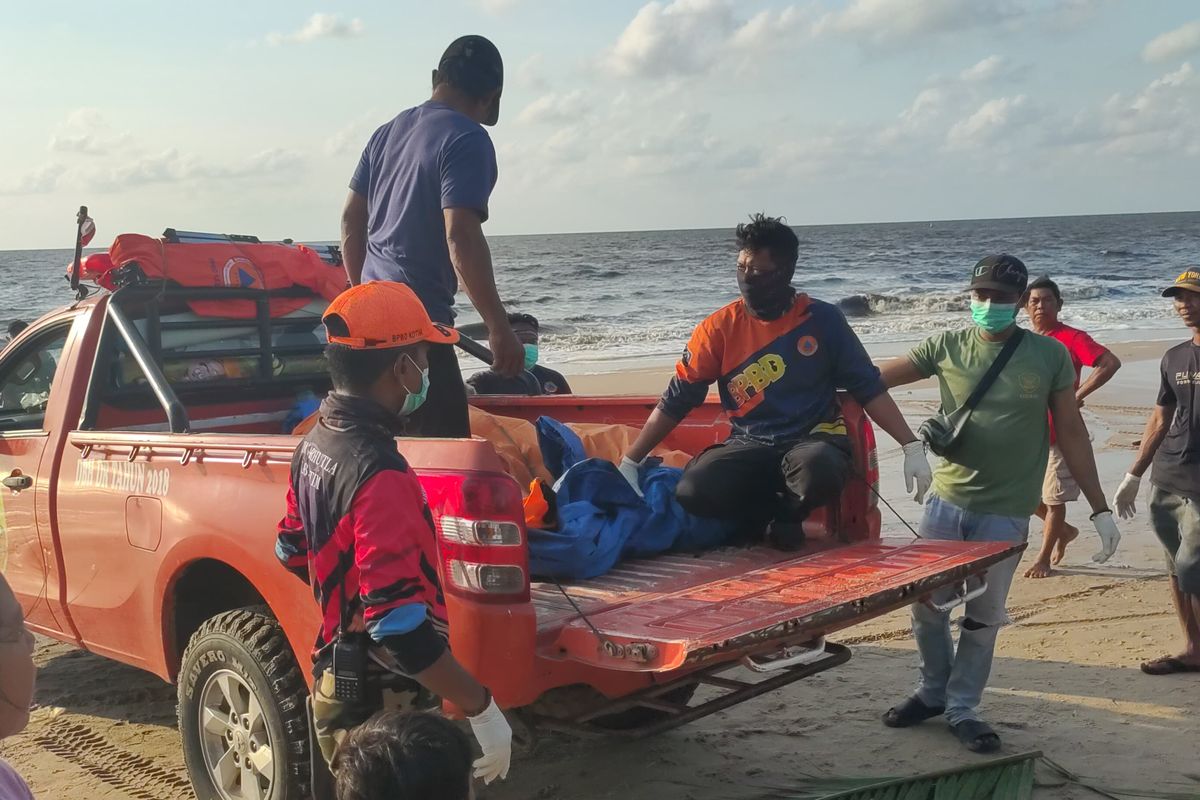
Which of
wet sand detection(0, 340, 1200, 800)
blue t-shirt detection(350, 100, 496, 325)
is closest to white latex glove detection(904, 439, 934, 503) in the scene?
wet sand detection(0, 340, 1200, 800)

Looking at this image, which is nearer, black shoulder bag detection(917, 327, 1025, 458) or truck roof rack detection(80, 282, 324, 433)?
truck roof rack detection(80, 282, 324, 433)

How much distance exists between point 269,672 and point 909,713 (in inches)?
101

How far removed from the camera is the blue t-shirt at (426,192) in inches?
158

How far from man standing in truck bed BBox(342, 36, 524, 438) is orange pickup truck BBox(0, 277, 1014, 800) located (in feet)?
2.55

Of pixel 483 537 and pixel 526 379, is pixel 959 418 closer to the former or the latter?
pixel 483 537

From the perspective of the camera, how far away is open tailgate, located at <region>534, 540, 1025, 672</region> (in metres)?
2.81

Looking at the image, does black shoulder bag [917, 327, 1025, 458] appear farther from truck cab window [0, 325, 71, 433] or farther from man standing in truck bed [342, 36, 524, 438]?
truck cab window [0, 325, 71, 433]

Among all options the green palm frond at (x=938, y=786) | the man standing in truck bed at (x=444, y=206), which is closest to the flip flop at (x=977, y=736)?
the green palm frond at (x=938, y=786)

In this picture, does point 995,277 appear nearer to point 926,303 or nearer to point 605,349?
point 605,349

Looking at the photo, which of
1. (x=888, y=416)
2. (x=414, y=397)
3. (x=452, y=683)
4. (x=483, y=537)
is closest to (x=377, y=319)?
(x=414, y=397)

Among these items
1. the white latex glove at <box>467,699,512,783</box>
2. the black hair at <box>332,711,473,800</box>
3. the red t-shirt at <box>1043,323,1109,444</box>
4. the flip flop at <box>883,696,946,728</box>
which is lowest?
the flip flop at <box>883,696,946,728</box>

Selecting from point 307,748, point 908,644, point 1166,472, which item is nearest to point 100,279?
point 307,748

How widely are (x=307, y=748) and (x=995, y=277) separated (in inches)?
120

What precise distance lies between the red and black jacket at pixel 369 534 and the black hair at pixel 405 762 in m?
0.48
